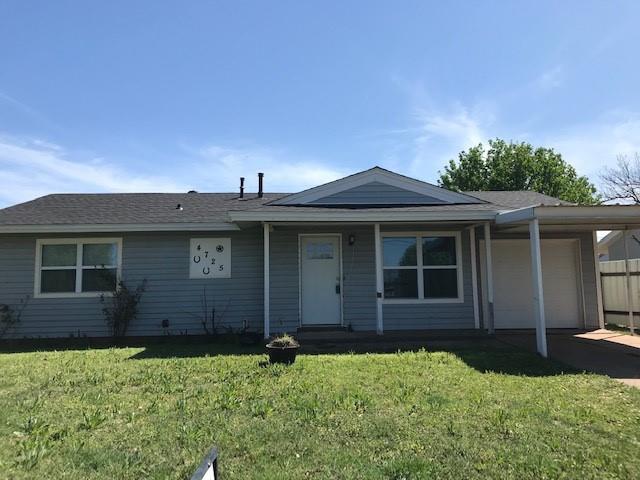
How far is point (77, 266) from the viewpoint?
11328 millimetres

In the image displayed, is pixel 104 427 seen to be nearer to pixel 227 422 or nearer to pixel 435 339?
pixel 227 422

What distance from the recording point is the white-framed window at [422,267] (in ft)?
36.8

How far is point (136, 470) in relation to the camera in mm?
3762

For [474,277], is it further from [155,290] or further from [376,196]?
[155,290]

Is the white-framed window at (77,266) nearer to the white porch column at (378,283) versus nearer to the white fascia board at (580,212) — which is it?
the white porch column at (378,283)

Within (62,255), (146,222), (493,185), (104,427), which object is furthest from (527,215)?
(493,185)

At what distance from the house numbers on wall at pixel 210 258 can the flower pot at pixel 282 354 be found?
160 inches

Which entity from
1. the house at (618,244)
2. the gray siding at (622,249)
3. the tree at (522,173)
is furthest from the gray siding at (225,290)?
the tree at (522,173)

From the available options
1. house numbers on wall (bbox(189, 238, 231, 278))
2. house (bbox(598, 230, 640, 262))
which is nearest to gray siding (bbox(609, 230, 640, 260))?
house (bbox(598, 230, 640, 262))

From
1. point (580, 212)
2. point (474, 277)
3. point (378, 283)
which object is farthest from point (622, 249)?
→ point (378, 283)

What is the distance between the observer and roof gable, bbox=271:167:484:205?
1091 cm

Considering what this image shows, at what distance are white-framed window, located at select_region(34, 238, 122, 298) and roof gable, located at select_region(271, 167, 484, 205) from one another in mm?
4708

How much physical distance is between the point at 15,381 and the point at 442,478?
6.02 meters

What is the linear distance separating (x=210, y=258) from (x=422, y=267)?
196 inches
